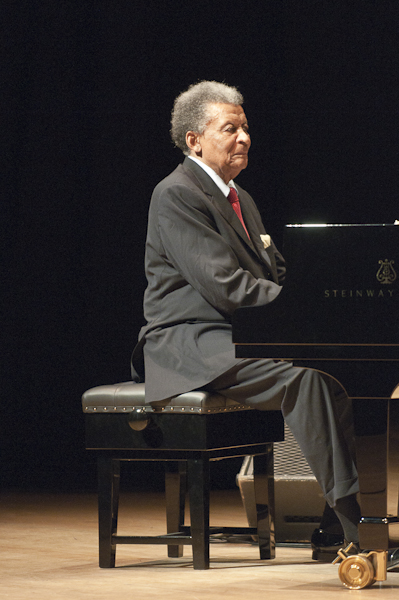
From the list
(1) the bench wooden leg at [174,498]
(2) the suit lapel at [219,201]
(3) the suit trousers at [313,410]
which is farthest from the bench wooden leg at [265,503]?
(2) the suit lapel at [219,201]

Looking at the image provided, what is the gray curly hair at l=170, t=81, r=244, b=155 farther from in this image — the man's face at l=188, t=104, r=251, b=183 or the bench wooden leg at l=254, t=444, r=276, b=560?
the bench wooden leg at l=254, t=444, r=276, b=560

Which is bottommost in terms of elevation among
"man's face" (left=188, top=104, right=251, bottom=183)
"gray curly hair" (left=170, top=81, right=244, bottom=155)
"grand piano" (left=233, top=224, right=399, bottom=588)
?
"grand piano" (left=233, top=224, right=399, bottom=588)

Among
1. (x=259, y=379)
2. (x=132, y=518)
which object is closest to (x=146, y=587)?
(x=259, y=379)

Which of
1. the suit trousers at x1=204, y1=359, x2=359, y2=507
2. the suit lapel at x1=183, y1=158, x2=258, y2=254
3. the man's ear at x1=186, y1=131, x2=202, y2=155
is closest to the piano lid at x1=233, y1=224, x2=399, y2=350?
the suit trousers at x1=204, y1=359, x2=359, y2=507

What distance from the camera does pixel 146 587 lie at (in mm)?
2609

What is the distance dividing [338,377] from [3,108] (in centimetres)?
297

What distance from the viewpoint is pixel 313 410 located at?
8.85 feet

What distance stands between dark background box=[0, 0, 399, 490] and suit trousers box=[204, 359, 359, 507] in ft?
6.57

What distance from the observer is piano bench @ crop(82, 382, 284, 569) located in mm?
2848

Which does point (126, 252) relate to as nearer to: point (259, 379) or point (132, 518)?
point (132, 518)

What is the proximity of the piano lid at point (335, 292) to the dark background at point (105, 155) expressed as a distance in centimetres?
229

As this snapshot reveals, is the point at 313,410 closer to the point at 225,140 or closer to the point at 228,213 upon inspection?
the point at 228,213

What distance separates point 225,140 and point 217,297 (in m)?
0.57

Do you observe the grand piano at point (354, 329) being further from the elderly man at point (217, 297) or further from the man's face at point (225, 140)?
the man's face at point (225, 140)
